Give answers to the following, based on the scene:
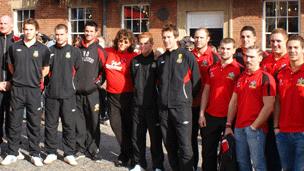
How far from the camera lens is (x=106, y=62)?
6.50m

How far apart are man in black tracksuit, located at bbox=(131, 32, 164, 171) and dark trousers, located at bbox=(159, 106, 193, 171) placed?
270mm

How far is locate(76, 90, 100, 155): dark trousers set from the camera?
6633 millimetres

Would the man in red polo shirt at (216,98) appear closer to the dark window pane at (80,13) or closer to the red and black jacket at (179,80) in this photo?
the red and black jacket at (179,80)

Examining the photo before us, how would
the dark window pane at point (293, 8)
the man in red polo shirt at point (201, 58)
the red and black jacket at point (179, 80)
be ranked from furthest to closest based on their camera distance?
the dark window pane at point (293, 8) < the man in red polo shirt at point (201, 58) < the red and black jacket at point (179, 80)

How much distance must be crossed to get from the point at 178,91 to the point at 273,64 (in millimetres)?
1185

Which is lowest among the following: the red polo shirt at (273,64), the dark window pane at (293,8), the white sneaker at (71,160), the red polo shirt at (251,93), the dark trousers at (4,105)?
the white sneaker at (71,160)

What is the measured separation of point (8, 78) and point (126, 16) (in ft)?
30.3

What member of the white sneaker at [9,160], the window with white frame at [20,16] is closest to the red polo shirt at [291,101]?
the white sneaker at [9,160]

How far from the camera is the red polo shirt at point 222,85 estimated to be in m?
5.22

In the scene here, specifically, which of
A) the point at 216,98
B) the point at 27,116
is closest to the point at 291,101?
the point at 216,98

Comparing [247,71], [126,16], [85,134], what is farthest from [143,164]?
[126,16]

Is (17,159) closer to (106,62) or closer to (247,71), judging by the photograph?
(106,62)

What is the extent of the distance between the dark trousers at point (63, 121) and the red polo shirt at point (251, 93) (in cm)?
265

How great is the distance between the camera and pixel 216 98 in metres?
5.31
